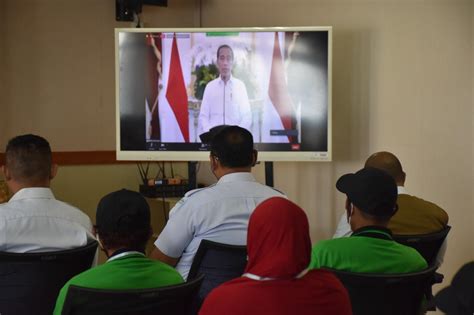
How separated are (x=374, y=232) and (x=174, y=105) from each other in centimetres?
225

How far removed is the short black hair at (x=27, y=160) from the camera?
2.52 m

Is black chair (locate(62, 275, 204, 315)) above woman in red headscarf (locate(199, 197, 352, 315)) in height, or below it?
below

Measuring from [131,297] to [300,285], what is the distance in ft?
1.41

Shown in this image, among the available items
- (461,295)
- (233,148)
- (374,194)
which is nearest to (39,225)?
(233,148)

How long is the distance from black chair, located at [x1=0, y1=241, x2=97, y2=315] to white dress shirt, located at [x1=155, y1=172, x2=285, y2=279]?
1.34ft

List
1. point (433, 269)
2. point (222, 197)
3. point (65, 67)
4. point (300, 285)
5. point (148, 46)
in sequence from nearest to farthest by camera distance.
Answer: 1. point (300, 285)
2. point (433, 269)
3. point (222, 197)
4. point (148, 46)
5. point (65, 67)

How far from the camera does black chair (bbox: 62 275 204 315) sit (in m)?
1.65

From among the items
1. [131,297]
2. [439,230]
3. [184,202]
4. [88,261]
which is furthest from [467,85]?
[131,297]

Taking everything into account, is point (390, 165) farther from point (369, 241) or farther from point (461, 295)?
point (461, 295)

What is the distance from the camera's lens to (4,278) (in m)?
2.13

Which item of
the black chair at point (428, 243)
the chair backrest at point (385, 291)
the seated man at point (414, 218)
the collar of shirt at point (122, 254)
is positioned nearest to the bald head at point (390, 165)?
the seated man at point (414, 218)

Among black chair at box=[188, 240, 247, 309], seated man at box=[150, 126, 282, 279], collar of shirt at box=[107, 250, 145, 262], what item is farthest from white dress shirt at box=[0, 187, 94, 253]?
collar of shirt at box=[107, 250, 145, 262]

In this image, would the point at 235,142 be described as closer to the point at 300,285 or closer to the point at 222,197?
the point at 222,197

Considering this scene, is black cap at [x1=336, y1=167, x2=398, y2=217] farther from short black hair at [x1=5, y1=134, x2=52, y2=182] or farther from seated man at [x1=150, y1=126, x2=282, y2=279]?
short black hair at [x1=5, y1=134, x2=52, y2=182]
